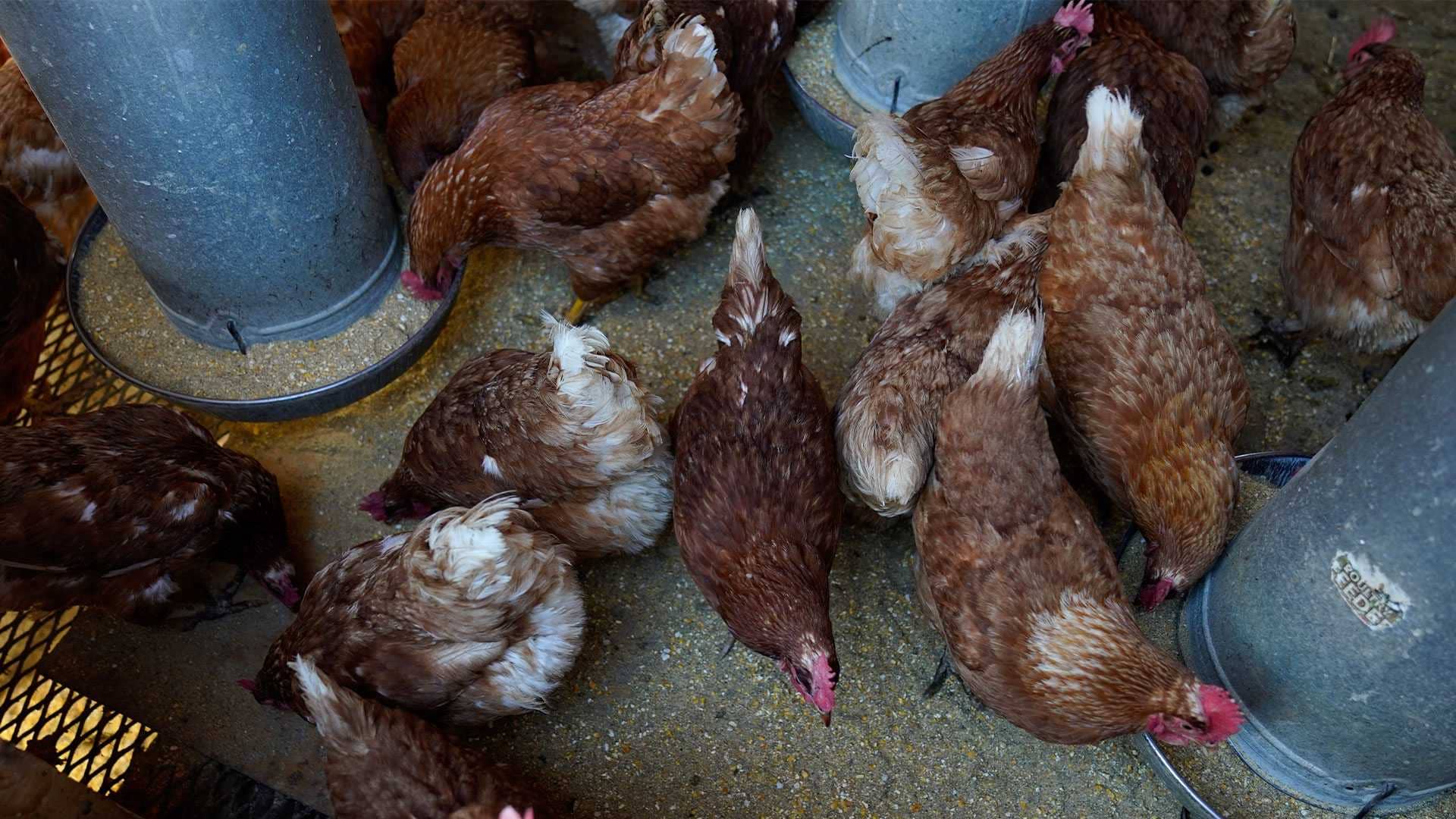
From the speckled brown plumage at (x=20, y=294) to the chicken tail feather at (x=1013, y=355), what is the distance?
2519mm

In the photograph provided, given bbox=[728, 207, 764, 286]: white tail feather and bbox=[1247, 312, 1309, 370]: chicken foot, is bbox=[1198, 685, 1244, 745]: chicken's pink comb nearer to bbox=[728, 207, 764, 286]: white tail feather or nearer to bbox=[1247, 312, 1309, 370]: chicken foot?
bbox=[728, 207, 764, 286]: white tail feather

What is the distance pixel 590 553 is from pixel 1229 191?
2.51 m

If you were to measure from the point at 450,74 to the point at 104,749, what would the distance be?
2.17 m

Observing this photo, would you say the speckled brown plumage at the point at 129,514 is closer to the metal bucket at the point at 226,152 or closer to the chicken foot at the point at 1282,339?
the metal bucket at the point at 226,152

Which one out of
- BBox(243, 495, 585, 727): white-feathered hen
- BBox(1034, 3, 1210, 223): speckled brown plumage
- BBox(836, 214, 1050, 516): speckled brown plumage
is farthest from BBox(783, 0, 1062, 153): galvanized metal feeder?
BBox(243, 495, 585, 727): white-feathered hen

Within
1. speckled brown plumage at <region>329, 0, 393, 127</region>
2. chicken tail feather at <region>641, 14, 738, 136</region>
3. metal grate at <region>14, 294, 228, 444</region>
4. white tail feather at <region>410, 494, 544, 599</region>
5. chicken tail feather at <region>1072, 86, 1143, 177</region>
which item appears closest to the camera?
white tail feather at <region>410, 494, 544, 599</region>

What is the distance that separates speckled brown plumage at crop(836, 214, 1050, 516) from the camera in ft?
7.30

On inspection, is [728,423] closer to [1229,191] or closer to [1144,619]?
[1144,619]

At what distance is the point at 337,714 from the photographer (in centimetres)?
192

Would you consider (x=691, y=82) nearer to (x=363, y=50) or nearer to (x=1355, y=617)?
(x=363, y=50)

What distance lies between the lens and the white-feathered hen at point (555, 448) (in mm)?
2211

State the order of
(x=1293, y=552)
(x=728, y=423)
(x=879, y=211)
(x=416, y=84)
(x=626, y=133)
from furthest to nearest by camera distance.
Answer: (x=416, y=84) → (x=626, y=133) → (x=879, y=211) → (x=728, y=423) → (x=1293, y=552)

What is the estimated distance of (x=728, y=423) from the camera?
7.52 ft

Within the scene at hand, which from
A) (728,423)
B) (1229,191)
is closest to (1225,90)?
(1229,191)
